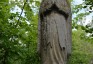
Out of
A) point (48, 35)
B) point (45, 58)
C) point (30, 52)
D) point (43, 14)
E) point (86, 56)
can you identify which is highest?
point (43, 14)

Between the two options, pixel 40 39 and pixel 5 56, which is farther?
pixel 5 56

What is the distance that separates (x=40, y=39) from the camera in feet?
19.1

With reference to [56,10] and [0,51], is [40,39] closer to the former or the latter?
[56,10]

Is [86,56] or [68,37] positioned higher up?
[68,37]

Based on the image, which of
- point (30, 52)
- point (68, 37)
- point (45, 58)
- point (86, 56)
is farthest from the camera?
Result: point (86, 56)

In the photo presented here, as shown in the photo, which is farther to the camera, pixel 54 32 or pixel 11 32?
pixel 11 32

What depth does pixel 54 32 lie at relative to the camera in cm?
559

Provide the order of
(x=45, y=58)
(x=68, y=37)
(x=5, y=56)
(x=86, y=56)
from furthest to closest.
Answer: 1. (x=86, y=56)
2. (x=5, y=56)
3. (x=68, y=37)
4. (x=45, y=58)

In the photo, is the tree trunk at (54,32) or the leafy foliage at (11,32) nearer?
the tree trunk at (54,32)

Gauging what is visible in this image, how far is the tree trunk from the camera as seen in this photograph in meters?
5.38

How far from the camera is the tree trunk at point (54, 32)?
17.7ft

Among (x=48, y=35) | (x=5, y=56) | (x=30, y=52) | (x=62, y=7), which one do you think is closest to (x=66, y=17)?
(x=62, y=7)

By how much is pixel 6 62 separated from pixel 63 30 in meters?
3.38

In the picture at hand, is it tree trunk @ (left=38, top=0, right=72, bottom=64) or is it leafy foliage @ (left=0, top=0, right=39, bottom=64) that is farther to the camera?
leafy foliage @ (left=0, top=0, right=39, bottom=64)
